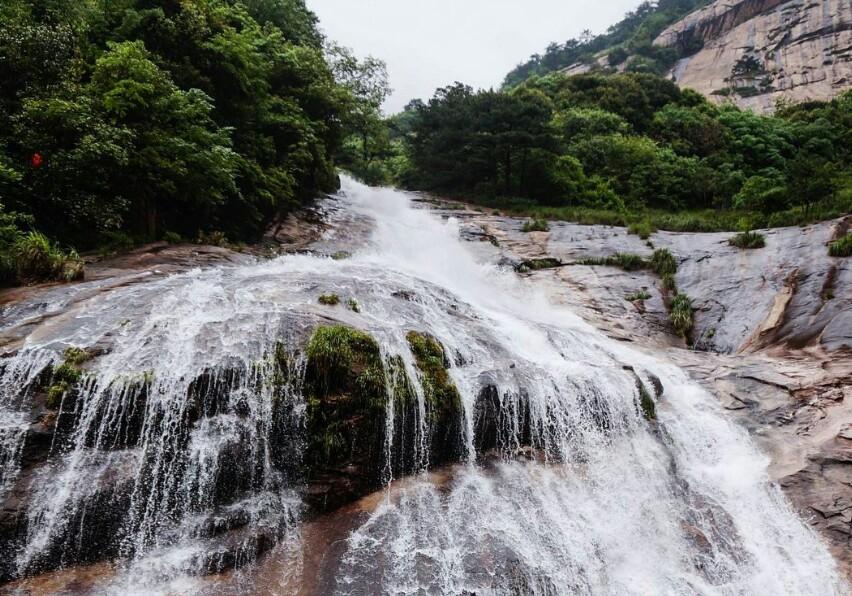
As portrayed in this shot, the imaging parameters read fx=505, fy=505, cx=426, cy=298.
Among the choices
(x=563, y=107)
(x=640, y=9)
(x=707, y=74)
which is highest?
(x=640, y=9)

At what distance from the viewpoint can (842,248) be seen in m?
14.3

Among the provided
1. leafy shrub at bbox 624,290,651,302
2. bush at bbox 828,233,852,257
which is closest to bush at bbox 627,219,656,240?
leafy shrub at bbox 624,290,651,302

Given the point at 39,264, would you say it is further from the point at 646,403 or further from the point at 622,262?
the point at 622,262

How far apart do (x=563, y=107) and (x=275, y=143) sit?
3126 cm

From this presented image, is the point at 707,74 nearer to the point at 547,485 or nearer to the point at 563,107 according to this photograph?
the point at 563,107

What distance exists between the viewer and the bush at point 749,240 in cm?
1670

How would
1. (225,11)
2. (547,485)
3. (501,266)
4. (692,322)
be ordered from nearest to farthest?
(547,485)
(692,322)
(225,11)
(501,266)

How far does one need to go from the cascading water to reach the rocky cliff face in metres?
54.8

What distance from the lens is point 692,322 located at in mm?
14570

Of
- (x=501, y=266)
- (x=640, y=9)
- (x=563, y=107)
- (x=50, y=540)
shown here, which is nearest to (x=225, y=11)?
(x=501, y=266)

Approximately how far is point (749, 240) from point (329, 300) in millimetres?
14908

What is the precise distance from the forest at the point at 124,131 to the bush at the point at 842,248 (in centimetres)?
1669

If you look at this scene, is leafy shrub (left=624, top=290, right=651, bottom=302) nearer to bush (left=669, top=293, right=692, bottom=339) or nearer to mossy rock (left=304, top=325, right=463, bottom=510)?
bush (left=669, top=293, right=692, bottom=339)

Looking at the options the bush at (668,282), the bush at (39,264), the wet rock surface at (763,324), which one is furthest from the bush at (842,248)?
the bush at (39,264)
